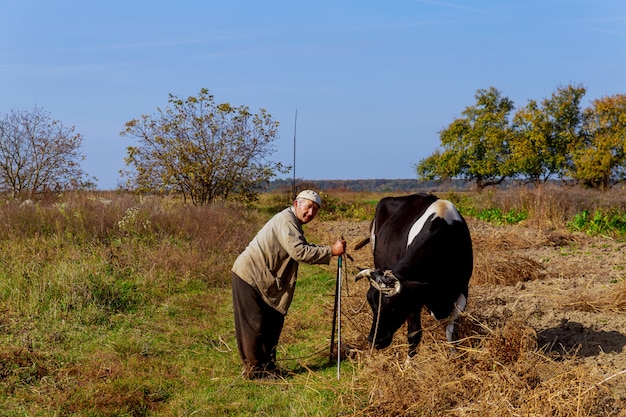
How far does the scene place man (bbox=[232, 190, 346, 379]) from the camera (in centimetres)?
645

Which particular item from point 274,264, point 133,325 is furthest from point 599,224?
point 274,264

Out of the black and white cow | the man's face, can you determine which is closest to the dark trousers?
the man's face

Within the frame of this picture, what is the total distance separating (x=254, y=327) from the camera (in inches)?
257

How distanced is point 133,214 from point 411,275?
314 inches

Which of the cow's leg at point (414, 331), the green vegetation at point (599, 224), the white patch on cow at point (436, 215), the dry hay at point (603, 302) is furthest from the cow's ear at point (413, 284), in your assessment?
the green vegetation at point (599, 224)

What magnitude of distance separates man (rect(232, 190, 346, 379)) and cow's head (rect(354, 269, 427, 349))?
0.54m

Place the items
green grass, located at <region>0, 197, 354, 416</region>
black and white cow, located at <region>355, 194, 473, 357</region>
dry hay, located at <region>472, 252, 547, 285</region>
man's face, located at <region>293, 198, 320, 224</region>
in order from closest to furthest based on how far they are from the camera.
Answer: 1. green grass, located at <region>0, 197, 354, 416</region>
2. black and white cow, located at <region>355, 194, 473, 357</region>
3. man's face, located at <region>293, 198, 320, 224</region>
4. dry hay, located at <region>472, 252, 547, 285</region>

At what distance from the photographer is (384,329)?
20.9 ft

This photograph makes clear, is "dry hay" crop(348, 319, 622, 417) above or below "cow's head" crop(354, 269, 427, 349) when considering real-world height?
below

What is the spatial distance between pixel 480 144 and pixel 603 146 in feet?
35.2

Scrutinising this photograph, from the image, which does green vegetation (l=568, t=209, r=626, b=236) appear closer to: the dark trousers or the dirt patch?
the dirt patch

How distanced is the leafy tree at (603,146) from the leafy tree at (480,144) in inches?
242

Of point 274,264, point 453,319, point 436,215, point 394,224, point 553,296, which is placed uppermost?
point 436,215

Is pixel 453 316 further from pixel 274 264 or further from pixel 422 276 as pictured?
pixel 274 264
